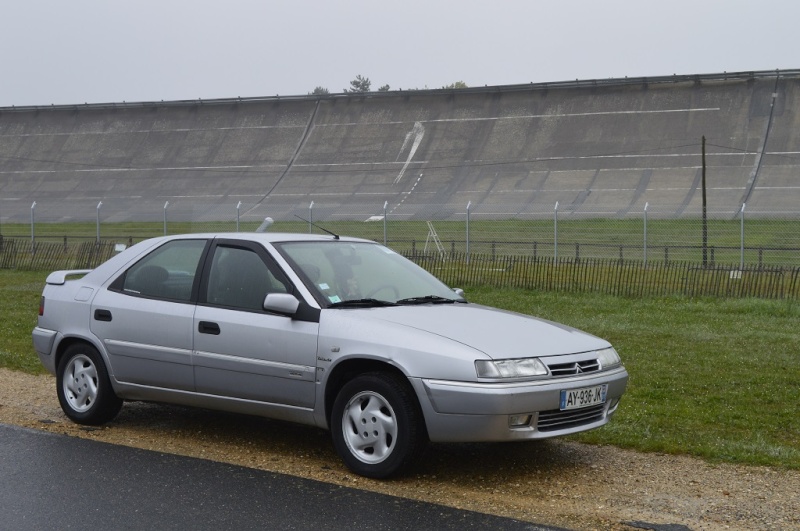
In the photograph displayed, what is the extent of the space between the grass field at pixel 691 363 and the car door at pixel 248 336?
226cm

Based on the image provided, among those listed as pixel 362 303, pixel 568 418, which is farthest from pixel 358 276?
pixel 568 418

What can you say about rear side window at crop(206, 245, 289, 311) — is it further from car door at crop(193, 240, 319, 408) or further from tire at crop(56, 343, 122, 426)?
tire at crop(56, 343, 122, 426)

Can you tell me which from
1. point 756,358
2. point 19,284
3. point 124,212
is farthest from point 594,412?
point 124,212

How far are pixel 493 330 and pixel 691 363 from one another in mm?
5438

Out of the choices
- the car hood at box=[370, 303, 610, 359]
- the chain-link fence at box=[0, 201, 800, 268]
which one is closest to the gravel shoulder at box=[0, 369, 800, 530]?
the car hood at box=[370, 303, 610, 359]

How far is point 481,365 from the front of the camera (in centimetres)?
582

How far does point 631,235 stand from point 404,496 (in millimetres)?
27936

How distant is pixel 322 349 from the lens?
6367mm

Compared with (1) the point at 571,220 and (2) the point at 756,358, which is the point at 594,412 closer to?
(2) the point at 756,358

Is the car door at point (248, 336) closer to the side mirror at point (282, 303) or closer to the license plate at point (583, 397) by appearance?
the side mirror at point (282, 303)

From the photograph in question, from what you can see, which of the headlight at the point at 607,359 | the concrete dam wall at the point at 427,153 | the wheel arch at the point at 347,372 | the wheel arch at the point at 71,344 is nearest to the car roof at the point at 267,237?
the wheel arch at the point at 71,344

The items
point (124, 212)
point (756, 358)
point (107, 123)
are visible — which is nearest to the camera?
point (756, 358)

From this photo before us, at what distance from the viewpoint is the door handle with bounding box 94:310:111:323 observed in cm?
757

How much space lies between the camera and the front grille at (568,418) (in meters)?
5.97
